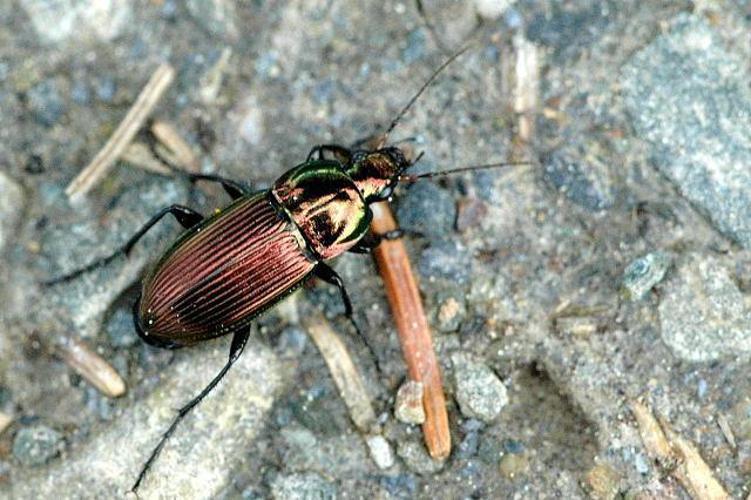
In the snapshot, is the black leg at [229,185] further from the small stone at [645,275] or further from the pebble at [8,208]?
the small stone at [645,275]

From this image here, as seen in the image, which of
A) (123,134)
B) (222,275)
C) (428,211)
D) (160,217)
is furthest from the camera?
A: (123,134)

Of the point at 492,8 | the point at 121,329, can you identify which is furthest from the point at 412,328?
the point at 492,8

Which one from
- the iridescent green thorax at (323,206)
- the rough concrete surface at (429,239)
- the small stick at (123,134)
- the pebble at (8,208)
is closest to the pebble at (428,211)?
the rough concrete surface at (429,239)

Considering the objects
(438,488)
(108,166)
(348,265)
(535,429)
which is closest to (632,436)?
(535,429)

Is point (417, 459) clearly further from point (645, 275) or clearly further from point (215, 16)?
point (215, 16)

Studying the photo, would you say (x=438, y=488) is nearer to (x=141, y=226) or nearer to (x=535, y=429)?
(x=535, y=429)

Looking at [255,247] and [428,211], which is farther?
[428,211]
